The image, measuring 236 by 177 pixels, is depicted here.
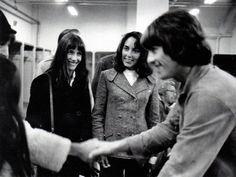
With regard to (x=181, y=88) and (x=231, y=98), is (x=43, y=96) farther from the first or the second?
(x=231, y=98)

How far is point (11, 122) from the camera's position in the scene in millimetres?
726

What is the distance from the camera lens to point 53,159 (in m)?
0.80

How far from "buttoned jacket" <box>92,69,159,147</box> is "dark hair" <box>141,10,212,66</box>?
44 centimetres

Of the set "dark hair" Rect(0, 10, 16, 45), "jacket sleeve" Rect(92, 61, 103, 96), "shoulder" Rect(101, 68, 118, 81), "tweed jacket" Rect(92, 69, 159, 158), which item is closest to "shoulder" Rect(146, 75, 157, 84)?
"tweed jacket" Rect(92, 69, 159, 158)

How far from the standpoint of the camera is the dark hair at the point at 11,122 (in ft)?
2.34

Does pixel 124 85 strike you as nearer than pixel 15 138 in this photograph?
No

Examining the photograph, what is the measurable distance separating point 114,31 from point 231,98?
7.09 m

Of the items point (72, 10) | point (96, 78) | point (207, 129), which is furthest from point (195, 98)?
point (72, 10)

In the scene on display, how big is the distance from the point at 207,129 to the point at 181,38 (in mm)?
235

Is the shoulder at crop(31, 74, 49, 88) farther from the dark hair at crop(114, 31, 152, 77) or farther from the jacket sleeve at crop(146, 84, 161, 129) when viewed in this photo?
the jacket sleeve at crop(146, 84, 161, 129)

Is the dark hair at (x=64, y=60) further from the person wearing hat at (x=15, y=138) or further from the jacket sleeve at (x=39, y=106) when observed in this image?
the person wearing hat at (x=15, y=138)

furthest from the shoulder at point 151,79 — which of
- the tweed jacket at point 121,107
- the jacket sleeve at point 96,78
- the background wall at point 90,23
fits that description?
the background wall at point 90,23

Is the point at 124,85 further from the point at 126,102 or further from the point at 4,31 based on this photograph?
the point at 4,31

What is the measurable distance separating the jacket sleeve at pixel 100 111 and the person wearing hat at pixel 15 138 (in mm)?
319
